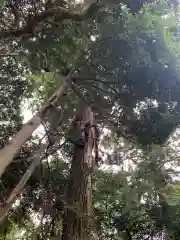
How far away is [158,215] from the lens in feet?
16.6

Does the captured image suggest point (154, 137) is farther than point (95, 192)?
No

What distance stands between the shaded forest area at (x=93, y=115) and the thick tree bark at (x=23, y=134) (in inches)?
0.5

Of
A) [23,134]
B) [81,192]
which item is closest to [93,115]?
[81,192]

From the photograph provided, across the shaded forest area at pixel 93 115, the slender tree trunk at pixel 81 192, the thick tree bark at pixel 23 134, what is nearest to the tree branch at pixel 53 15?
the shaded forest area at pixel 93 115

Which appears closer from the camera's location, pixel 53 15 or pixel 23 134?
pixel 23 134

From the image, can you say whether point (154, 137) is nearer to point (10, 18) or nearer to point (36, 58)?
point (36, 58)

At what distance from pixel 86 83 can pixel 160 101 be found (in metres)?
1.01

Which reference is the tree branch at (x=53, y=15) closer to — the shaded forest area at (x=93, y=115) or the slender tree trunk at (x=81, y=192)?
the shaded forest area at (x=93, y=115)

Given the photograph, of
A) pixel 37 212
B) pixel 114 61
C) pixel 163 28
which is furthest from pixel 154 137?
pixel 37 212

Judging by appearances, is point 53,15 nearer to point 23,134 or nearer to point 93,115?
point 23,134

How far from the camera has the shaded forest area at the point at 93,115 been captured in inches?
160

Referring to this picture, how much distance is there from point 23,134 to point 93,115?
2121mm

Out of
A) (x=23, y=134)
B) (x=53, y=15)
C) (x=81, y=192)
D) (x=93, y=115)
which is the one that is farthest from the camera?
(x=93, y=115)

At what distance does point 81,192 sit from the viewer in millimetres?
4887
